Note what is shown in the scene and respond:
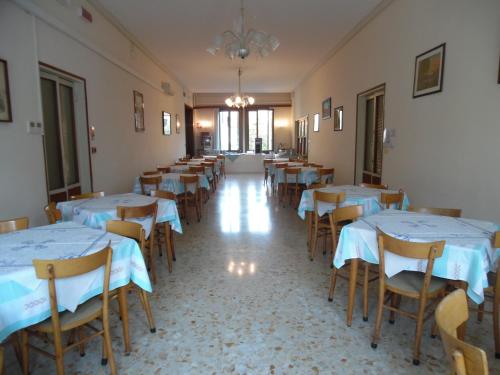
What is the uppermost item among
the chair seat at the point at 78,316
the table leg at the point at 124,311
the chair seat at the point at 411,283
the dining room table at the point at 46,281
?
the dining room table at the point at 46,281

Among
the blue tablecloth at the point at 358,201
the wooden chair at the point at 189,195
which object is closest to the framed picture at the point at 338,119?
the blue tablecloth at the point at 358,201

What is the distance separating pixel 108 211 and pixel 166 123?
6.52m

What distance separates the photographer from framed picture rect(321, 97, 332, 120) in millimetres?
7803

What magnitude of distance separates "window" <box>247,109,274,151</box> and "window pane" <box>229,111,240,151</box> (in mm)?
515

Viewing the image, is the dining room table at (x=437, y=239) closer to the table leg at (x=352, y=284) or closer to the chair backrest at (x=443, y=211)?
the table leg at (x=352, y=284)

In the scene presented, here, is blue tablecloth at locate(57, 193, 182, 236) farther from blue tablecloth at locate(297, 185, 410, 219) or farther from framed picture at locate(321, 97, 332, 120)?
framed picture at locate(321, 97, 332, 120)

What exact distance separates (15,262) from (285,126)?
552 inches

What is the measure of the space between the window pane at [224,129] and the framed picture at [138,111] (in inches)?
336

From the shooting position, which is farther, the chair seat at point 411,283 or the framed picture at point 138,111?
the framed picture at point 138,111

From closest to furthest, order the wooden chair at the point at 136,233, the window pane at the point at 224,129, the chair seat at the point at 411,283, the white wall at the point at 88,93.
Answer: the chair seat at the point at 411,283 → the wooden chair at the point at 136,233 → the white wall at the point at 88,93 → the window pane at the point at 224,129

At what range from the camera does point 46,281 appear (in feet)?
5.37

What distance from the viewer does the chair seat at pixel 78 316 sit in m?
1.67

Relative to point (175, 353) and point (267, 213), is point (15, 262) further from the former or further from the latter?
point (267, 213)

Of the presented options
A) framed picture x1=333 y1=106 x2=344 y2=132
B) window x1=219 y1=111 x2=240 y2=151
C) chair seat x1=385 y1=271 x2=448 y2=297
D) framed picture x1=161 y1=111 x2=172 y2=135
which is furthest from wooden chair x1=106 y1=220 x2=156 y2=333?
window x1=219 y1=111 x2=240 y2=151
